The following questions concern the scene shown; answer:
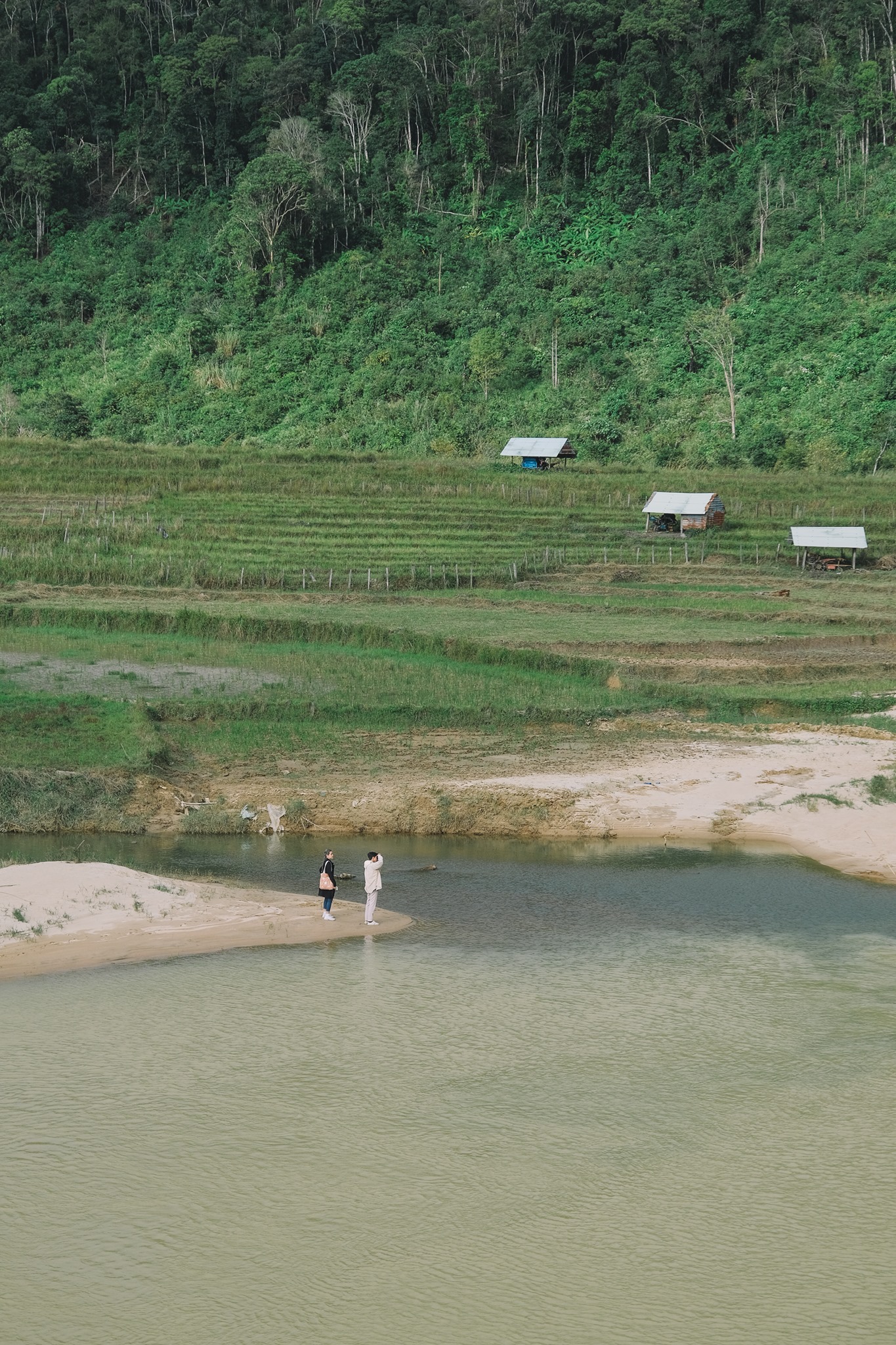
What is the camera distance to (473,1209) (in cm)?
1220

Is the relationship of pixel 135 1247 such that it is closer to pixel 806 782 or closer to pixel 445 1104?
pixel 445 1104

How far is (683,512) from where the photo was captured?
58531 millimetres

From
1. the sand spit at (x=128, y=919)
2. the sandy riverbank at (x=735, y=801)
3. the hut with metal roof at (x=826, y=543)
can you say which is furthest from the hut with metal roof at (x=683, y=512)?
the sand spit at (x=128, y=919)

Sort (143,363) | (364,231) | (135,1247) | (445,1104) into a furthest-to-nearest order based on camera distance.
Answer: (364,231)
(143,363)
(445,1104)
(135,1247)

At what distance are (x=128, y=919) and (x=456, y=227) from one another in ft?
315

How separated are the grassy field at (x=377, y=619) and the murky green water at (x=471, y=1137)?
27.1 feet

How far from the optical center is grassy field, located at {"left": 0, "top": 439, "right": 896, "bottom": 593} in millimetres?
51062

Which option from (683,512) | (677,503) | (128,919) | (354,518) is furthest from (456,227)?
(128,919)

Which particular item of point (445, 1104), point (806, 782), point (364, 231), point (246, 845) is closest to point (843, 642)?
point (806, 782)

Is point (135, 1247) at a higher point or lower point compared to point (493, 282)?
lower

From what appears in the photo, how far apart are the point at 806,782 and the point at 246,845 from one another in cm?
1051

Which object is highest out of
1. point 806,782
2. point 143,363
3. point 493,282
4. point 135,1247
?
point 493,282

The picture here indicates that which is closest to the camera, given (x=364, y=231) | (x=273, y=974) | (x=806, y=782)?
(x=273, y=974)

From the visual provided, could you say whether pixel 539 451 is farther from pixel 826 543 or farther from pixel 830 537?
pixel 826 543
